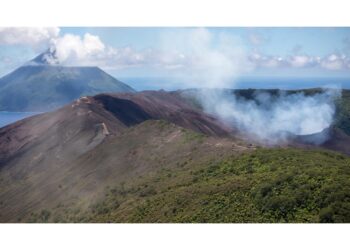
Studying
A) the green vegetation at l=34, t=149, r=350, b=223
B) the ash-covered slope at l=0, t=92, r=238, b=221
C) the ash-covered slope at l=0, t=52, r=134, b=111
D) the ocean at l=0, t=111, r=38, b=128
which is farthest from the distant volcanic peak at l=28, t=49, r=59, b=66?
the green vegetation at l=34, t=149, r=350, b=223

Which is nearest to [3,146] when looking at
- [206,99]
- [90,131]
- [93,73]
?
[90,131]

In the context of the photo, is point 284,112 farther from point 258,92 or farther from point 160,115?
point 160,115

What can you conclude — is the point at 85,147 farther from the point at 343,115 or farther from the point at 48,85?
the point at 343,115

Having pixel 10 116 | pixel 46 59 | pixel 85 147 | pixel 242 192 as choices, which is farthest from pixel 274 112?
pixel 242 192

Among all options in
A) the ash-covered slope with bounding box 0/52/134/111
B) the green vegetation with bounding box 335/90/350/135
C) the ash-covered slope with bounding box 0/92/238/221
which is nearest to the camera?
the ash-covered slope with bounding box 0/92/238/221

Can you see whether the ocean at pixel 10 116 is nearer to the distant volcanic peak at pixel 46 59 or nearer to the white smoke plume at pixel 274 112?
the distant volcanic peak at pixel 46 59

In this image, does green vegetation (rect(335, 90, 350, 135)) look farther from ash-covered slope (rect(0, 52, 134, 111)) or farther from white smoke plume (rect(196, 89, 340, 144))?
ash-covered slope (rect(0, 52, 134, 111))
